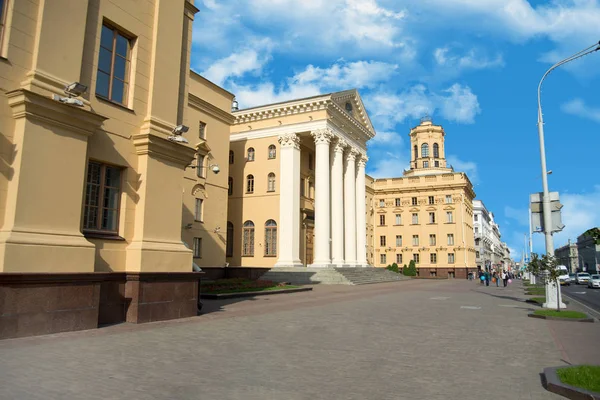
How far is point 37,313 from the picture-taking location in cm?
848

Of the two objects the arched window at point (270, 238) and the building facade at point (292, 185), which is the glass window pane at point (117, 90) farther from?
the arched window at point (270, 238)

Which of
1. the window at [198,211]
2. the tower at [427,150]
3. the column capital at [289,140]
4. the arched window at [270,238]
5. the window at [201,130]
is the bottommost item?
the arched window at [270,238]

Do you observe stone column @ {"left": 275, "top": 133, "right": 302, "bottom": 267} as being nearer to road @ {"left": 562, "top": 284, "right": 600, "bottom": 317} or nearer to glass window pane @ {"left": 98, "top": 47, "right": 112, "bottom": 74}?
road @ {"left": 562, "top": 284, "right": 600, "bottom": 317}

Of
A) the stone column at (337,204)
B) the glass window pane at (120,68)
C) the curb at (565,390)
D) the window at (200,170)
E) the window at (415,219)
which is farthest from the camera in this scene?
the window at (415,219)

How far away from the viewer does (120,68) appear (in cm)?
1188

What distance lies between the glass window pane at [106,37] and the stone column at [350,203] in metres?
32.7

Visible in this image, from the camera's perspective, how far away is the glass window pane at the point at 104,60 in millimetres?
11302

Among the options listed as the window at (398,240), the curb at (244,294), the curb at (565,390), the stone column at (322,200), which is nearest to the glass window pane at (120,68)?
the curb at (244,294)

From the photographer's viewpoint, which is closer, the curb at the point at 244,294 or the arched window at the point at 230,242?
→ the curb at the point at 244,294

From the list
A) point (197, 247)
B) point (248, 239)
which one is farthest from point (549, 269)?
point (248, 239)

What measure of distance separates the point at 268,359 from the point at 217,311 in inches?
292

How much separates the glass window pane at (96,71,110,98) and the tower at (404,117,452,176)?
6825 centimetres

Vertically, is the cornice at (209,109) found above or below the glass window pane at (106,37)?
above

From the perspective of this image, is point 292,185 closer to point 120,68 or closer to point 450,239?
point 120,68
